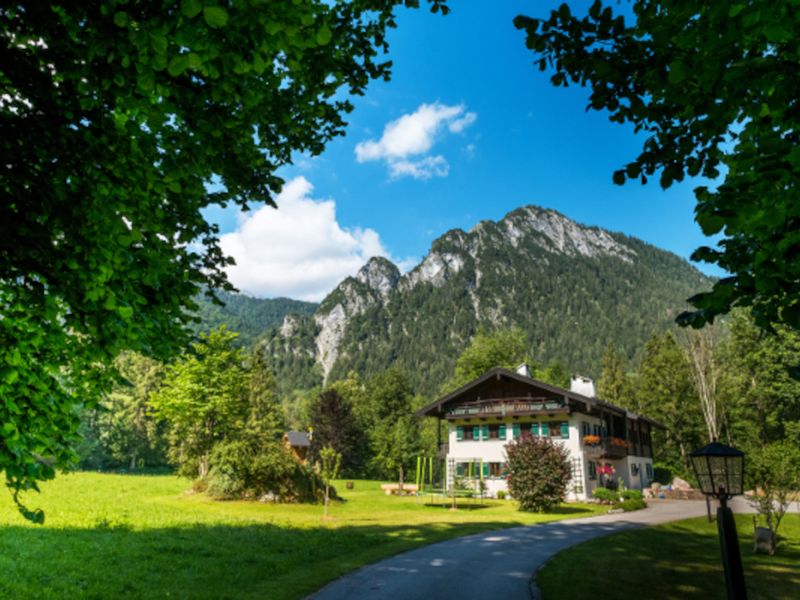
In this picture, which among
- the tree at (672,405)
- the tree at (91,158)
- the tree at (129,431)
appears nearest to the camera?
the tree at (91,158)

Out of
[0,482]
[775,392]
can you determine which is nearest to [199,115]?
[0,482]

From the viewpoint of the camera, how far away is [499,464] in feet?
132

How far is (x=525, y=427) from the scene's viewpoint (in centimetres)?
3988

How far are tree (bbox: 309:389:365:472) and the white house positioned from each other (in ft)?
72.1

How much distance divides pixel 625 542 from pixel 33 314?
1785 cm

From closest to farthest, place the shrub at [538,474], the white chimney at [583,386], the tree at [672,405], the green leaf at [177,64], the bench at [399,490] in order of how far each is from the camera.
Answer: the green leaf at [177,64] < the shrub at [538,474] < the bench at [399,490] < the white chimney at [583,386] < the tree at [672,405]

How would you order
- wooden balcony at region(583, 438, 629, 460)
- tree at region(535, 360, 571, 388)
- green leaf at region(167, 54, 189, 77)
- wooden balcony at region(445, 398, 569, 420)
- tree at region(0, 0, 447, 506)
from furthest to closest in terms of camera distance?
tree at region(535, 360, 571, 388) < wooden balcony at region(445, 398, 569, 420) < wooden balcony at region(583, 438, 629, 460) < tree at region(0, 0, 447, 506) < green leaf at region(167, 54, 189, 77)

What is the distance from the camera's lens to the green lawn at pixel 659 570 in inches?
419

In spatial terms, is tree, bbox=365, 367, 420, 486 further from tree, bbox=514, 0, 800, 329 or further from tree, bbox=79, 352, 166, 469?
tree, bbox=514, 0, 800, 329

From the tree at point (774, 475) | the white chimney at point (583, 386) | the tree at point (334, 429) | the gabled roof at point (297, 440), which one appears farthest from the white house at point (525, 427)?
the tree at point (334, 429)

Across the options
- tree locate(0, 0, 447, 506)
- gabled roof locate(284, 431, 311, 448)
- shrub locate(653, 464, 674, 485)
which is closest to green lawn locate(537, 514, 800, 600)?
tree locate(0, 0, 447, 506)

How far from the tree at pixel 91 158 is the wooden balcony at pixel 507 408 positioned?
34.8 meters

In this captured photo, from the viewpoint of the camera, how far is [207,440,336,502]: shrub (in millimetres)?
26734

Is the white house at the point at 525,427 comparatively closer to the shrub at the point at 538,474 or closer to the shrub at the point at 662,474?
the shrub at the point at 538,474
